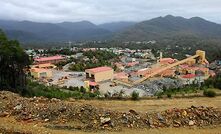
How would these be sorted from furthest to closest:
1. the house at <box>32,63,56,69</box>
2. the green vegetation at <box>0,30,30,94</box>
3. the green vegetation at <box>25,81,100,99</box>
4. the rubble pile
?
the house at <box>32,63,56,69</box>
the rubble pile
the green vegetation at <box>0,30,30,94</box>
the green vegetation at <box>25,81,100,99</box>

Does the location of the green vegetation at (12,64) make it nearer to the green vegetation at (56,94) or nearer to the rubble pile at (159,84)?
the green vegetation at (56,94)

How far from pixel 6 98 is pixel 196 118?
25.3 ft

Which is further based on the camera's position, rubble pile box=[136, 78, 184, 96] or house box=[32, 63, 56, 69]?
house box=[32, 63, 56, 69]

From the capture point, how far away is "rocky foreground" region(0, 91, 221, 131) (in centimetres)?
1156

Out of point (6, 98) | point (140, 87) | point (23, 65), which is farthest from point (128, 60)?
point (6, 98)

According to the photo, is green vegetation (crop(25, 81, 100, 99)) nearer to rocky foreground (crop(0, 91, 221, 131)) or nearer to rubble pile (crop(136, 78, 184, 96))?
rocky foreground (crop(0, 91, 221, 131))

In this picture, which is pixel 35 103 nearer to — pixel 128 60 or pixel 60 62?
pixel 60 62

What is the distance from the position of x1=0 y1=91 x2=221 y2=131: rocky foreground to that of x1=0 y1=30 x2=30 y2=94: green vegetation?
1255 centimetres

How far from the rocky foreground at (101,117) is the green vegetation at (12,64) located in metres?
12.5

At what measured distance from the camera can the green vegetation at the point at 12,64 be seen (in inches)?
981

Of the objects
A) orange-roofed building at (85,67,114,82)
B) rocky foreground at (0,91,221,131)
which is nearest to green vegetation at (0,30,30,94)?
rocky foreground at (0,91,221,131)

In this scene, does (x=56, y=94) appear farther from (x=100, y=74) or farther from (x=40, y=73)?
(x=40, y=73)

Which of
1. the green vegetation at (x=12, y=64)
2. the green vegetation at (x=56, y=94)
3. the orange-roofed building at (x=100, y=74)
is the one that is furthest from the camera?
the orange-roofed building at (x=100, y=74)

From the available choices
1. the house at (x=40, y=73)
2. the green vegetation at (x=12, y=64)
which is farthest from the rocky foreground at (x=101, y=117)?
the house at (x=40, y=73)
